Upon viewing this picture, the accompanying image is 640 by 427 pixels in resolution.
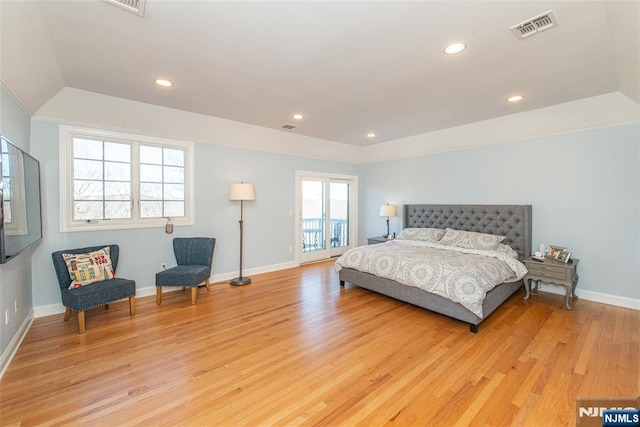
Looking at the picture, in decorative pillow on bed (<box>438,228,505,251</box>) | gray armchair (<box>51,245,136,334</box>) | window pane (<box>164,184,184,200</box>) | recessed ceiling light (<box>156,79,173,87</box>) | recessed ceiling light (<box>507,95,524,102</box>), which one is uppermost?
recessed ceiling light (<box>507,95,524,102</box>)

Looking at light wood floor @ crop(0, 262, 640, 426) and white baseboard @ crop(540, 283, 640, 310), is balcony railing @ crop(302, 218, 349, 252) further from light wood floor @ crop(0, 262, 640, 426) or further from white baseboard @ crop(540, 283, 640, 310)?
white baseboard @ crop(540, 283, 640, 310)

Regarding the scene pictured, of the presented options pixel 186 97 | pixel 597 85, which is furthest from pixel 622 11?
pixel 186 97

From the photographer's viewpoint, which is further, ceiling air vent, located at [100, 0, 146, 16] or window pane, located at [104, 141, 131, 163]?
window pane, located at [104, 141, 131, 163]

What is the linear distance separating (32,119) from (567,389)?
5845mm

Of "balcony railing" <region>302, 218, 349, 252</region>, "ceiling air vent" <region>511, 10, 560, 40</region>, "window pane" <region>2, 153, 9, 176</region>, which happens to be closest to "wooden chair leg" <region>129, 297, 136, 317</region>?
"window pane" <region>2, 153, 9, 176</region>

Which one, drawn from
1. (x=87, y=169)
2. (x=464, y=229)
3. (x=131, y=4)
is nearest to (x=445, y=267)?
(x=464, y=229)

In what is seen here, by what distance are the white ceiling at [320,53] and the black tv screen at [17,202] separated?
25.3 inches

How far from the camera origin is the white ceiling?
1.97 m

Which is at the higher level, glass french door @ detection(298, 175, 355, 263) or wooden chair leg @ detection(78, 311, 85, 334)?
glass french door @ detection(298, 175, 355, 263)

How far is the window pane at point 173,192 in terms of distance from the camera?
416 centimetres

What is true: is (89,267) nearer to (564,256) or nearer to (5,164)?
(5,164)

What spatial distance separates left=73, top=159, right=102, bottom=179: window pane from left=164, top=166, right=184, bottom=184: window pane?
0.79 m

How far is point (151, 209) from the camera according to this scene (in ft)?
13.2

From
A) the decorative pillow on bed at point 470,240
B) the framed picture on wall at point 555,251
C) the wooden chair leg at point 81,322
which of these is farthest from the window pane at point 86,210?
the framed picture on wall at point 555,251
